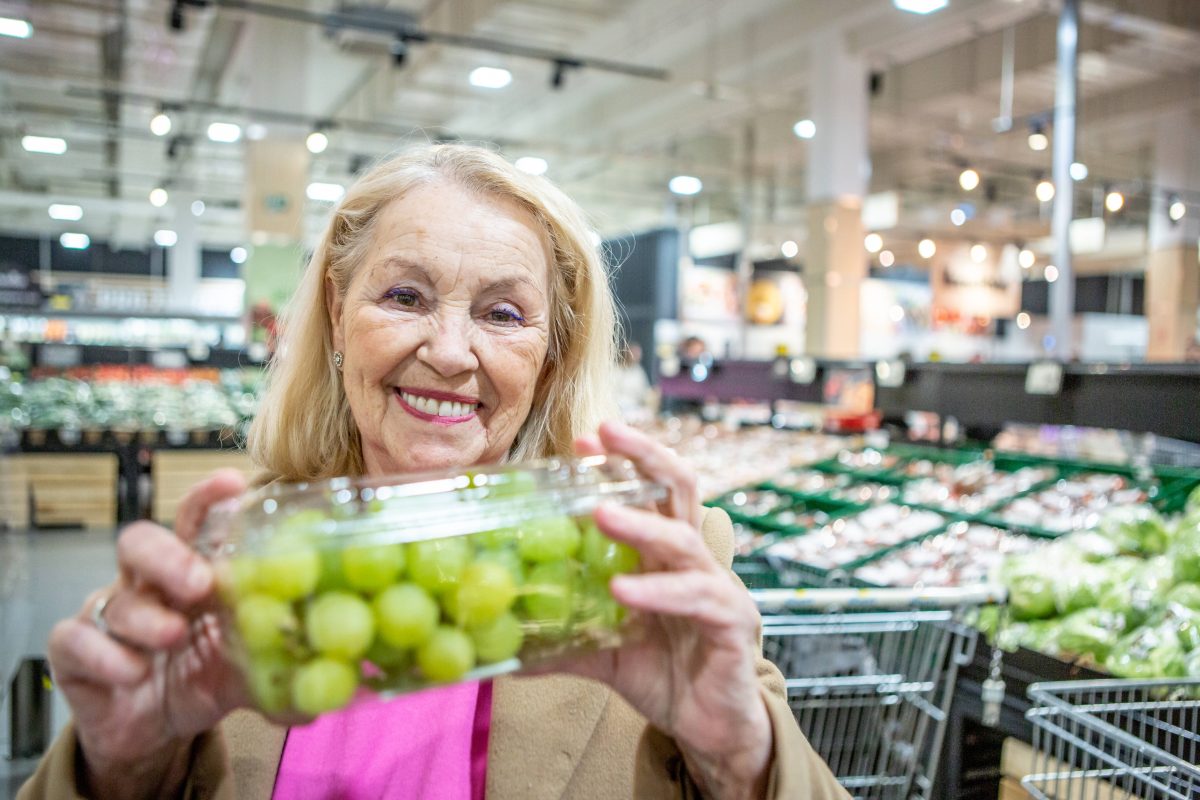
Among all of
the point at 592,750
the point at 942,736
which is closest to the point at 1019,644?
the point at 942,736

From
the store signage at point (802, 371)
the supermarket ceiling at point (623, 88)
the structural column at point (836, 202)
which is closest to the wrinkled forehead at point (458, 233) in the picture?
the store signage at point (802, 371)

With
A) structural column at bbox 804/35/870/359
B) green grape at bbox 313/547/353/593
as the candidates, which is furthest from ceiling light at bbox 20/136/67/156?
green grape at bbox 313/547/353/593

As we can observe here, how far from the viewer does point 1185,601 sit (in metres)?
2.26

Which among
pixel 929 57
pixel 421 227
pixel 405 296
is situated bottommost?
pixel 405 296

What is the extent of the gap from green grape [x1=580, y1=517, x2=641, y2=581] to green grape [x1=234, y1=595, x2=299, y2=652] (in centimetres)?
26

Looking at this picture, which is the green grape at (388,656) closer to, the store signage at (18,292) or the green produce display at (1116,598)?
the green produce display at (1116,598)

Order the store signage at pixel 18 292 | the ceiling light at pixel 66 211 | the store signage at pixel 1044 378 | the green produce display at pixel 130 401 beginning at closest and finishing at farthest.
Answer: the store signage at pixel 1044 378 < the green produce display at pixel 130 401 < the store signage at pixel 18 292 < the ceiling light at pixel 66 211

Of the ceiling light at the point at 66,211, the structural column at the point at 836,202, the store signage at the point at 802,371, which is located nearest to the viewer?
the store signage at the point at 802,371

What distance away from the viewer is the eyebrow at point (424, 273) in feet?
4.25

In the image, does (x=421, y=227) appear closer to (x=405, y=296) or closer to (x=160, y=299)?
(x=405, y=296)

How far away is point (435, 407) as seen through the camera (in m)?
1.30

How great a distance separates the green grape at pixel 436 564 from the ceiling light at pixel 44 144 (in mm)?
18398

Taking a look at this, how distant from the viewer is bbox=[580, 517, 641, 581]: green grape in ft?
2.70

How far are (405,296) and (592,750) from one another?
0.68 m
